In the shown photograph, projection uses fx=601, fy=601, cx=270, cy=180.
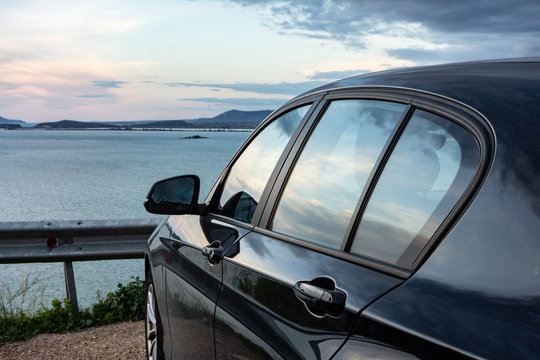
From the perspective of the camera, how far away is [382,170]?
5.93 ft

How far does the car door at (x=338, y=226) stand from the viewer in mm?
1580

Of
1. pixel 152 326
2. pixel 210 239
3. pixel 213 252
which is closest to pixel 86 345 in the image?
pixel 152 326

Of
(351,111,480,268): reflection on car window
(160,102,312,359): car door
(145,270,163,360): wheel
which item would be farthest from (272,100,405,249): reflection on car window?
(145,270,163,360): wheel

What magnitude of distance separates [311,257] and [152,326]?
7.34ft

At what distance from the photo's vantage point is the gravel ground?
5215 millimetres

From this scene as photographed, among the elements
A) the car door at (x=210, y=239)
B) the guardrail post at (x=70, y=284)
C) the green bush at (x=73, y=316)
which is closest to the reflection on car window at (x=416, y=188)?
the car door at (x=210, y=239)

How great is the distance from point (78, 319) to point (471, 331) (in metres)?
5.55

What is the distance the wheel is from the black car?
77 centimetres

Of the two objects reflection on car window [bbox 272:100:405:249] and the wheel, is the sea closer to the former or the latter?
the wheel

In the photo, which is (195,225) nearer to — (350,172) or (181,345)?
(181,345)

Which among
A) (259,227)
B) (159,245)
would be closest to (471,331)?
(259,227)

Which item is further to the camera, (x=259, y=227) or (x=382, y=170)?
(x=259, y=227)

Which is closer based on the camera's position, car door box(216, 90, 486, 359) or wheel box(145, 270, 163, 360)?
car door box(216, 90, 486, 359)

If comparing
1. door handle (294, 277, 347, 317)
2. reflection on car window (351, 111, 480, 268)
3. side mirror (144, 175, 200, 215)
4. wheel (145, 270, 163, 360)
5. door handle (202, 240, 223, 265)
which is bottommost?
wheel (145, 270, 163, 360)
